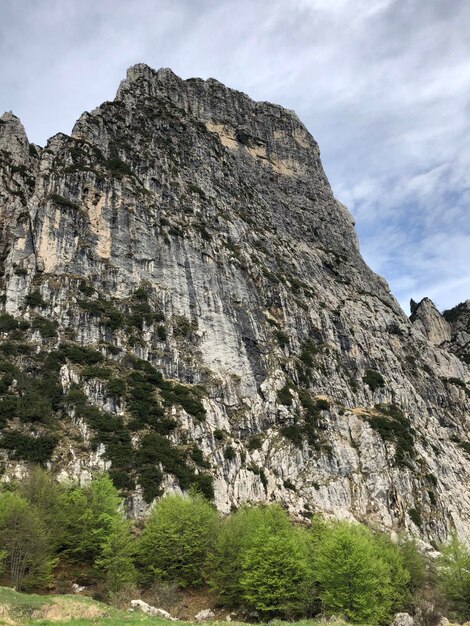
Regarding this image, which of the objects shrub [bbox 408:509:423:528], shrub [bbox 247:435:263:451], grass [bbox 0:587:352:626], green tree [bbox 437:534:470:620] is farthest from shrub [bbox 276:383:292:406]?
grass [bbox 0:587:352:626]

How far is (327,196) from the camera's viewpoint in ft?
456

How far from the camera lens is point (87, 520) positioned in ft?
122

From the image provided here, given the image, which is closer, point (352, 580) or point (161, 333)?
point (352, 580)

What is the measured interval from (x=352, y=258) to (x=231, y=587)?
102100 mm

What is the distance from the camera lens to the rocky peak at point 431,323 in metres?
146

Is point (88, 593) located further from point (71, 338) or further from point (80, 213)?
point (80, 213)

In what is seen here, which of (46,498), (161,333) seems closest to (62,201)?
(161,333)

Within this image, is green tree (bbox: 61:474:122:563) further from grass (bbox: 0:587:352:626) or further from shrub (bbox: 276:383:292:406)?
shrub (bbox: 276:383:292:406)

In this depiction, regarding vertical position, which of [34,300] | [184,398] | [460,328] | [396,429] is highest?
[460,328]

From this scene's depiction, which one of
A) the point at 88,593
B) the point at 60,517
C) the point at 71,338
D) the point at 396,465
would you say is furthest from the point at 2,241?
the point at 396,465

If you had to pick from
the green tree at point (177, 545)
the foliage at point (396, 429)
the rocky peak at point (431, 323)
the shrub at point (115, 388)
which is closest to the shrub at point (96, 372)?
the shrub at point (115, 388)

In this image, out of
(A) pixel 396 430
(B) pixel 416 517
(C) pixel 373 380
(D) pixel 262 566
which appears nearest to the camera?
(D) pixel 262 566

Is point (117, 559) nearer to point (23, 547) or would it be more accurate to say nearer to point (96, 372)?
point (23, 547)

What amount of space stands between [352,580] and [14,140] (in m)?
95.8
